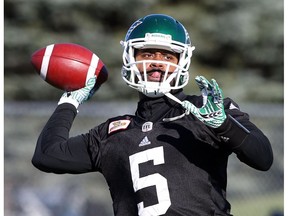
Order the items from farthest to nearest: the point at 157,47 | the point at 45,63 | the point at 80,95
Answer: the point at 45,63
the point at 80,95
the point at 157,47

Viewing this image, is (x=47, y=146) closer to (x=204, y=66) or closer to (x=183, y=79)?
(x=183, y=79)

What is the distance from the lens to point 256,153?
3.17 m

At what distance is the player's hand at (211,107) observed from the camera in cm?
309

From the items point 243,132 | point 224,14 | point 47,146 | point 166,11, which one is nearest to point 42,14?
point 166,11

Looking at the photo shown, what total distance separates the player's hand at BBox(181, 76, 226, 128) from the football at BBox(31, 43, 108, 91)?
0.83m

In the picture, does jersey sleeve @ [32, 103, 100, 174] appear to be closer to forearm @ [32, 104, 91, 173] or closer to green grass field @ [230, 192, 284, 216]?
forearm @ [32, 104, 91, 173]

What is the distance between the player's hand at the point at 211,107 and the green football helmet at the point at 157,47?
0.88ft

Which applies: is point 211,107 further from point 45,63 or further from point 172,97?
point 45,63

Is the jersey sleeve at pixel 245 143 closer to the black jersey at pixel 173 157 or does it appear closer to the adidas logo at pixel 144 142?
the black jersey at pixel 173 157

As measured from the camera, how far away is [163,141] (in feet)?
11.0

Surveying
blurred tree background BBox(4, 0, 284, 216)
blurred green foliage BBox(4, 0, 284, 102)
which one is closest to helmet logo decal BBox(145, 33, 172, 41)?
blurred tree background BBox(4, 0, 284, 216)

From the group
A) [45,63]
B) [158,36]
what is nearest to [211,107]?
[158,36]

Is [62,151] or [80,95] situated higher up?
[80,95]

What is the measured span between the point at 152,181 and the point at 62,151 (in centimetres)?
52
